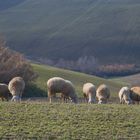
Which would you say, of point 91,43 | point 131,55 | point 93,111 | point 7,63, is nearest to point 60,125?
point 93,111

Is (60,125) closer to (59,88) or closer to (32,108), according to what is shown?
(32,108)

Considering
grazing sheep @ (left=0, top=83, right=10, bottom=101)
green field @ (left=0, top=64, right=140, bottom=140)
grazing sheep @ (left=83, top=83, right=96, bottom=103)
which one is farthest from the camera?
grazing sheep @ (left=83, top=83, right=96, bottom=103)

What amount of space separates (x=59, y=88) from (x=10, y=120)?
11.0 m

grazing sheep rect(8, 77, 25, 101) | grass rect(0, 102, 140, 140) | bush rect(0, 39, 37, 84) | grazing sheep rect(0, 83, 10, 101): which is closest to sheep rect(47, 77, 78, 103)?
grazing sheep rect(8, 77, 25, 101)

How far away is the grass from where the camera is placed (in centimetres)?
2069

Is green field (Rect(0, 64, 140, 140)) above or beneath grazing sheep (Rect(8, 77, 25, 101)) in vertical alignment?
beneath

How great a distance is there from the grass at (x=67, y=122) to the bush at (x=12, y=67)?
2912 cm

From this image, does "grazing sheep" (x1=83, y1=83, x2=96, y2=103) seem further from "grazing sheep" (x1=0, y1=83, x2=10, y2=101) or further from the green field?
the green field

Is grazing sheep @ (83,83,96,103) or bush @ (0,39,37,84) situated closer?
grazing sheep @ (83,83,96,103)

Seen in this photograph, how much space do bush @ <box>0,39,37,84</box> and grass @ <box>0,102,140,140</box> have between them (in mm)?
29118

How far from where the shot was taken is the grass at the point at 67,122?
20.7 metres

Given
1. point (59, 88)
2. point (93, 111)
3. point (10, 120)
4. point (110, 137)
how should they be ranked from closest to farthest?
point (110, 137) → point (10, 120) → point (93, 111) → point (59, 88)

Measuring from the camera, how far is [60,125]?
21.8 m

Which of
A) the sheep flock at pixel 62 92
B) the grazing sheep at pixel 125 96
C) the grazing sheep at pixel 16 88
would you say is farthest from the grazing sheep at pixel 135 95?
the grazing sheep at pixel 16 88
